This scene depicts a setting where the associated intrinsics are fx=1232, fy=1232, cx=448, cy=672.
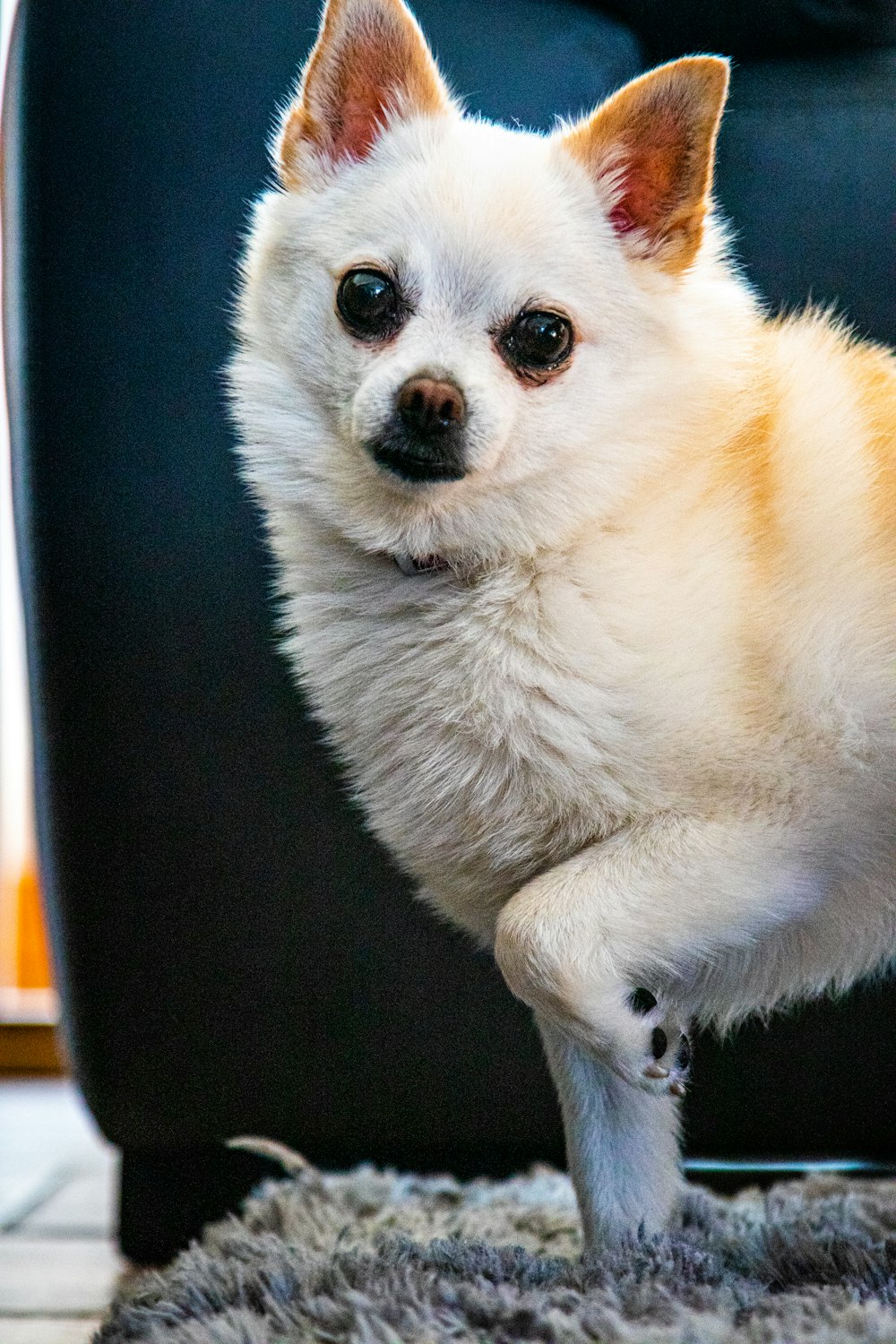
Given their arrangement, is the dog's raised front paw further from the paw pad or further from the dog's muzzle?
the dog's muzzle

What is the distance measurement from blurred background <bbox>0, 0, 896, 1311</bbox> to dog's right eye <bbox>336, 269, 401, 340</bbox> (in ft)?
0.72

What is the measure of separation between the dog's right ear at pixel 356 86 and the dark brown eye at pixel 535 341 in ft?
0.68

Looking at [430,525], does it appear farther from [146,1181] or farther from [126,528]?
[146,1181]

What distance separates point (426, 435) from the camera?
2.78 ft

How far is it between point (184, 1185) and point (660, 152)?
1.03m

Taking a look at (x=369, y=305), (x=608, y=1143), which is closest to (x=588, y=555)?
(x=369, y=305)

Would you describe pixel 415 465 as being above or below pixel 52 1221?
above

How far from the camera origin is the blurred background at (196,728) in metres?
1.08

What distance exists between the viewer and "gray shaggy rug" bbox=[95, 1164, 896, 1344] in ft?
2.45

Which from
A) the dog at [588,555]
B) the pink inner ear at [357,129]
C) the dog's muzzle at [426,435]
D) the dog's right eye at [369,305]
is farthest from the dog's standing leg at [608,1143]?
the pink inner ear at [357,129]

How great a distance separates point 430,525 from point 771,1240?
60 centimetres

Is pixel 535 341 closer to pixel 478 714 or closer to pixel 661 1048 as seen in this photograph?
pixel 478 714

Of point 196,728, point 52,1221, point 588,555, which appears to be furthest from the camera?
point 52,1221

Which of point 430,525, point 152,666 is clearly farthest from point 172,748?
point 430,525
